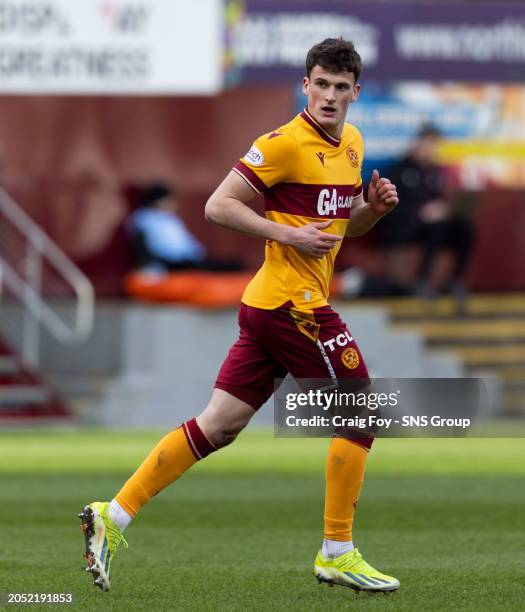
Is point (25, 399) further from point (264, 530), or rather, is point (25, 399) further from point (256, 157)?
point (256, 157)

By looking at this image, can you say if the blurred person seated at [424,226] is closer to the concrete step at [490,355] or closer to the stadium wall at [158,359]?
the concrete step at [490,355]

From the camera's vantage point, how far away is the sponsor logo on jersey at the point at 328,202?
784 centimetres

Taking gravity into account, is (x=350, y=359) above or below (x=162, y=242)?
above

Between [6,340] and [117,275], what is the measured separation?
2.33m

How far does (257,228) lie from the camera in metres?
7.57

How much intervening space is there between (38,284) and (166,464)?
1532 cm

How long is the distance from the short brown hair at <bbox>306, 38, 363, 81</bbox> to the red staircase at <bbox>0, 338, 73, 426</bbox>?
44.1 ft

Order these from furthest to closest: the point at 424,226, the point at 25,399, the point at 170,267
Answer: the point at 424,226, the point at 170,267, the point at 25,399

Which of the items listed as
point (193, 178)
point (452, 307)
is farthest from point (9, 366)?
point (452, 307)

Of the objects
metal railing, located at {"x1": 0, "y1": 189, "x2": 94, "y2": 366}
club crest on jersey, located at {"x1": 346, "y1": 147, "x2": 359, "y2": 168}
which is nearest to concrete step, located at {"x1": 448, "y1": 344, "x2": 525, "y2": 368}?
metal railing, located at {"x1": 0, "y1": 189, "x2": 94, "y2": 366}

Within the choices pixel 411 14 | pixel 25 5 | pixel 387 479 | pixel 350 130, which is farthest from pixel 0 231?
pixel 350 130

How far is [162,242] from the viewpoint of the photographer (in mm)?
22578

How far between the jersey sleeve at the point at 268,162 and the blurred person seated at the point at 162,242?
575 inches

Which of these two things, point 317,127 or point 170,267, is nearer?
point 317,127
